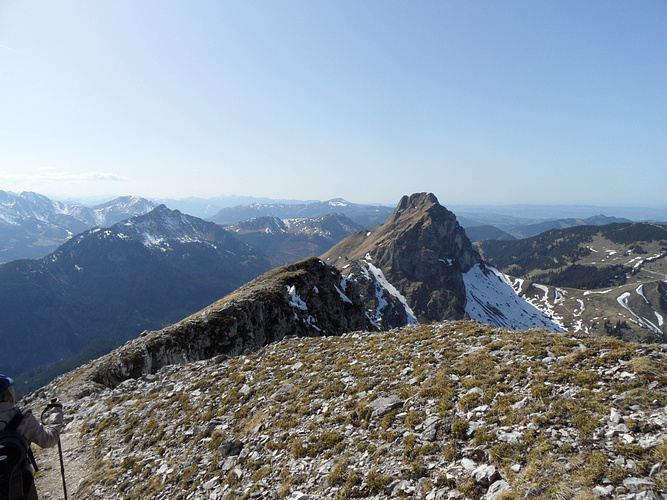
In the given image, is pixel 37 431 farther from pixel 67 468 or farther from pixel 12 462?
pixel 67 468

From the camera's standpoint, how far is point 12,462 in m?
6.91

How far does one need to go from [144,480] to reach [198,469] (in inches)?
112

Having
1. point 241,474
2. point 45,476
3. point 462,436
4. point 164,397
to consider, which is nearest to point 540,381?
point 462,436

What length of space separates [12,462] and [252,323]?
3436cm

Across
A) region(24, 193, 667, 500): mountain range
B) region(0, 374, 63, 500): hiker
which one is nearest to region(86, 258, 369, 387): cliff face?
region(24, 193, 667, 500): mountain range

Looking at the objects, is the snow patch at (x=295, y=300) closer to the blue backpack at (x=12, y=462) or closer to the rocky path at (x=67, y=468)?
the rocky path at (x=67, y=468)

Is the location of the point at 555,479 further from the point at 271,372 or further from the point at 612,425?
the point at 271,372

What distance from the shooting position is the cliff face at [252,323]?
3083 cm

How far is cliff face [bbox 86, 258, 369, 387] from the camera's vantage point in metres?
30.8

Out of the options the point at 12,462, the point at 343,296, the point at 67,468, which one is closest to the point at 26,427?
the point at 12,462

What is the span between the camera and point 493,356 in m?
13.5

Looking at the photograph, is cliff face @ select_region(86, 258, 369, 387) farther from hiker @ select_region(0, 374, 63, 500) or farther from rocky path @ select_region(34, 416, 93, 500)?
hiker @ select_region(0, 374, 63, 500)

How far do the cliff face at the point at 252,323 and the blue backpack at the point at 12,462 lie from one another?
17.8 metres

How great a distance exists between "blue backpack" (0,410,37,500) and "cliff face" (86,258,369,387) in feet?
58.4
